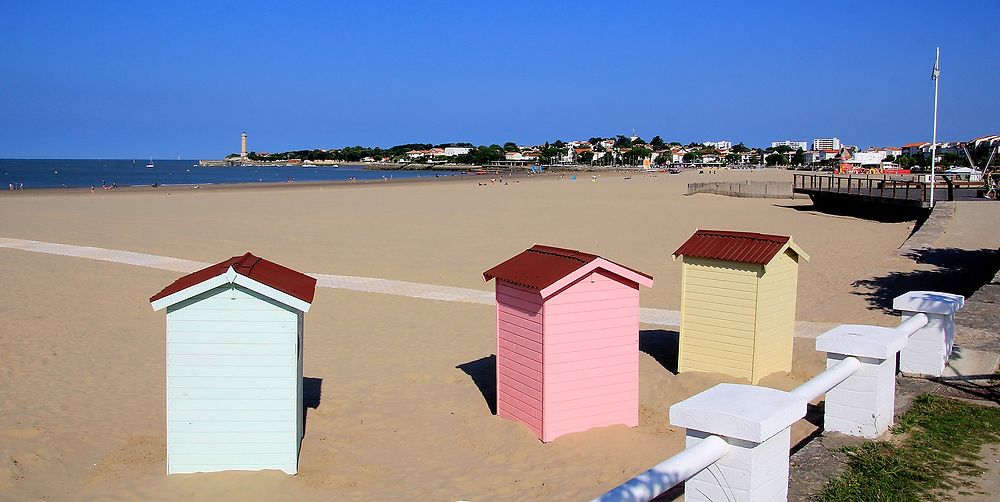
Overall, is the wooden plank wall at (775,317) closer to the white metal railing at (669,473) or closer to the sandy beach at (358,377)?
the sandy beach at (358,377)

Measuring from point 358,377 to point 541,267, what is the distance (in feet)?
10.3

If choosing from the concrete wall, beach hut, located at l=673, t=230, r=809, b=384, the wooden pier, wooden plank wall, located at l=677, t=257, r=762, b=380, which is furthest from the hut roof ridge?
the concrete wall

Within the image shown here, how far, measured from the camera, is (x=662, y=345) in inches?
434

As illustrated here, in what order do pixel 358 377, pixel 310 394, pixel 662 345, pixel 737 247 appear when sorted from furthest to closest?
pixel 662 345 < pixel 358 377 < pixel 737 247 < pixel 310 394

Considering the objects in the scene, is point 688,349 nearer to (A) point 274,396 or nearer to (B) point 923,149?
(A) point 274,396

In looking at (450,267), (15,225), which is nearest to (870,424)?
(450,267)

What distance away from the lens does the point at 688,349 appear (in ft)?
30.8

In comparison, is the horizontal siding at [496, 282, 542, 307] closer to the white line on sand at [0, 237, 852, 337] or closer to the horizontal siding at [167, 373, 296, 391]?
the horizontal siding at [167, 373, 296, 391]

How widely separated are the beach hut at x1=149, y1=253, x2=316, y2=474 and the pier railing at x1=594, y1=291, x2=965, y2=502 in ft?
12.0

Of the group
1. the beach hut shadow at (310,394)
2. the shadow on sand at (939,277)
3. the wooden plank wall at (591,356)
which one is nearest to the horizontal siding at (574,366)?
the wooden plank wall at (591,356)

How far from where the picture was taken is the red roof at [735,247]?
8766 millimetres

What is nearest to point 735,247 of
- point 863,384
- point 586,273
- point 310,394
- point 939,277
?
point 586,273

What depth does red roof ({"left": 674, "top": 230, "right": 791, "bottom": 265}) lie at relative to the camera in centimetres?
877

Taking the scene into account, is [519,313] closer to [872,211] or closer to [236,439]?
[236,439]
